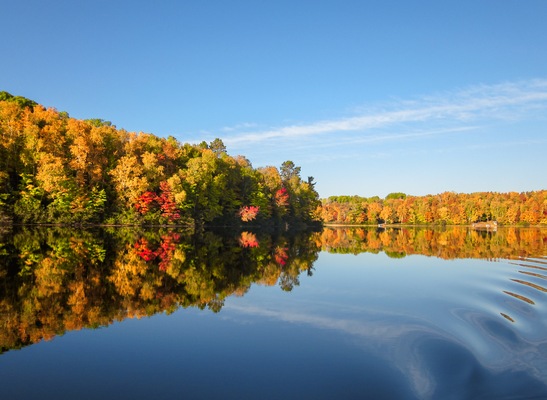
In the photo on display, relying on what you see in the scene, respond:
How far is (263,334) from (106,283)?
7398 millimetres

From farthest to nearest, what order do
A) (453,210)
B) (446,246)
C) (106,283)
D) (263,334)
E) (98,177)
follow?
1. (453,210)
2. (98,177)
3. (446,246)
4. (106,283)
5. (263,334)

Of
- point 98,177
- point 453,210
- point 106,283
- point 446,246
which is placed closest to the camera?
→ point 106,283

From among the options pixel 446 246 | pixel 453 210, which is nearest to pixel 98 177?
pixel 446 246

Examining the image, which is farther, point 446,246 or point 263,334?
point 446,246

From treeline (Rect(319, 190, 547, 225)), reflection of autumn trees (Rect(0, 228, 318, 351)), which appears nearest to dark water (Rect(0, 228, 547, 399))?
reflection of autumn trees (Rect(0, 228, 318, 351))

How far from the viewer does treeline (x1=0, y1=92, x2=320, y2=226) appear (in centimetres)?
4853

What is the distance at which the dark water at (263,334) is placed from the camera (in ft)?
21.9

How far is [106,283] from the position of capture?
→ 1452 cm

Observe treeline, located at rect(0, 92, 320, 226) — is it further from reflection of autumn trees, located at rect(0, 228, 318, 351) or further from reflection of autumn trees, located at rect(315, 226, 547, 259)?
reflection of autumn trees, located at rect(0, 228, 318, 351)

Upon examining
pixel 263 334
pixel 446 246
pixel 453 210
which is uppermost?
pixel 453 210

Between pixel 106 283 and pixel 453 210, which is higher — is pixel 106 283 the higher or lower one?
the lower one

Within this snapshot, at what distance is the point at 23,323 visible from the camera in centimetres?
952

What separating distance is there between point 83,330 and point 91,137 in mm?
51028

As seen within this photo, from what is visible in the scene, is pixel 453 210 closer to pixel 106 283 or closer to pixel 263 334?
pixel 106 283
